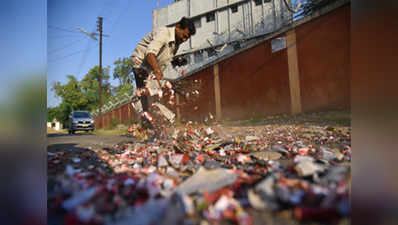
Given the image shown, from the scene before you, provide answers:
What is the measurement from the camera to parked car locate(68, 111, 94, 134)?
4.20 feet

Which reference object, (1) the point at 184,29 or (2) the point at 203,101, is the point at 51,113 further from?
(1) the point at 184,29

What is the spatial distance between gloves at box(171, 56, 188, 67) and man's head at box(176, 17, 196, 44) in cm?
14

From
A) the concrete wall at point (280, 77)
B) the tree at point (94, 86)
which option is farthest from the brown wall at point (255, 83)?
the tree at point (94, 86)

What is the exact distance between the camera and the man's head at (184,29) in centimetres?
148

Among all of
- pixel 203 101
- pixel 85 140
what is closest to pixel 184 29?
pixel 203 101

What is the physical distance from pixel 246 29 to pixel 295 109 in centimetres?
61

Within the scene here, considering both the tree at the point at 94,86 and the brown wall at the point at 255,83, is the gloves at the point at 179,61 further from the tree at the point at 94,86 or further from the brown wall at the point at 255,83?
the tree at the point at 94,86

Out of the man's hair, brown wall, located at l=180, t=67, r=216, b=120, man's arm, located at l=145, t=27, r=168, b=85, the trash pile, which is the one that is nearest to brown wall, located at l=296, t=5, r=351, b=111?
the trash pile

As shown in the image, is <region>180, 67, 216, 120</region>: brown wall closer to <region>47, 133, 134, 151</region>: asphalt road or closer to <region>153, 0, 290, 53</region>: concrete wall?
<region>153, 0, 290, 53</region>: concrete wall

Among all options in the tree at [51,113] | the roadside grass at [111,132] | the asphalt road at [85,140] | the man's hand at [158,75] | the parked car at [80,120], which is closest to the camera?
the tree at [51,113]

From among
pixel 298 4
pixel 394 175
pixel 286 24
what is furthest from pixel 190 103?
pixel 394 175

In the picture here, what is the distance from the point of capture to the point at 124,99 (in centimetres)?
154

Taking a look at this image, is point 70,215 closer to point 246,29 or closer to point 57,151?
point 57,151

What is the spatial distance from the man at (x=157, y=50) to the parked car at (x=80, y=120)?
1.27 ft
